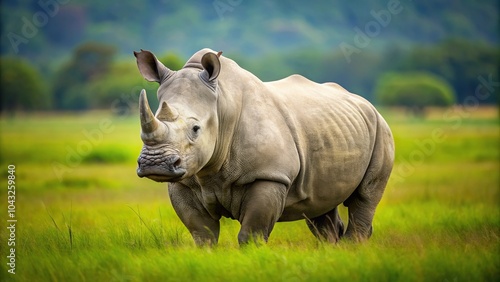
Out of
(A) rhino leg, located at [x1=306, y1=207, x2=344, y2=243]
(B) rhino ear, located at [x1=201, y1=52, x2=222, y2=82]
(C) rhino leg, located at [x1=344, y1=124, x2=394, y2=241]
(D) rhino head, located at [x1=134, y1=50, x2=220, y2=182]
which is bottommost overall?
(A) rhino leg, located at [x1=306, y1=207, x2=344, y2=243]

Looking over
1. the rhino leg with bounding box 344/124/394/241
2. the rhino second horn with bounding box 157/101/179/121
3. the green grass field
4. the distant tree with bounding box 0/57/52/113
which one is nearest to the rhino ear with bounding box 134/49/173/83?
the rhino second horn with bounding box 157/101/179/121

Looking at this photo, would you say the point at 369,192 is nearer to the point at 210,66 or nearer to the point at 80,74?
the point at 210,66

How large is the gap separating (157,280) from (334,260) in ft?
4.17

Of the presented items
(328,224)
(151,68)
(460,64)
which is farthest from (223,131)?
(460,64)

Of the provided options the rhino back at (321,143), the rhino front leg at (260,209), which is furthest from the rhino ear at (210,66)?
the rhino front leg at (260,209)

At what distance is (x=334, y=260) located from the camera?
648 cm

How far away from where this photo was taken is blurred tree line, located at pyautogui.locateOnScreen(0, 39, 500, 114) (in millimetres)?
107000

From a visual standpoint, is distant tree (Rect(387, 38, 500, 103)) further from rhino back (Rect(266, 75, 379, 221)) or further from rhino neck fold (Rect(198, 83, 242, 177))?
rhino neck fold (Rect(198, 83, 242, 177))

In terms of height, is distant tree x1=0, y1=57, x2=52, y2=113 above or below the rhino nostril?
below

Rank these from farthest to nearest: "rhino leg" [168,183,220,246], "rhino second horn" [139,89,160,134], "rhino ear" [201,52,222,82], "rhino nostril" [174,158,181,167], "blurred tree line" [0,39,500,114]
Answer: "blurred tree line" [0,39,500,114] < "rhino leg" [168,183,220,246] < "rhino ear" [201,52,222,82] < "rhino nostril" [174,158,181,167] < "rhino second horn" [139,89,160,134]

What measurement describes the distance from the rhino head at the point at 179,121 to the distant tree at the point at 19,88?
10002cm

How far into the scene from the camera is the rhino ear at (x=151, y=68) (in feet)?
24.3

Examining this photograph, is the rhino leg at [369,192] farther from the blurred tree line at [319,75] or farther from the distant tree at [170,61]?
the blurred tree line at [319,75]

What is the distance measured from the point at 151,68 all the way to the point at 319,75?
504 feet
